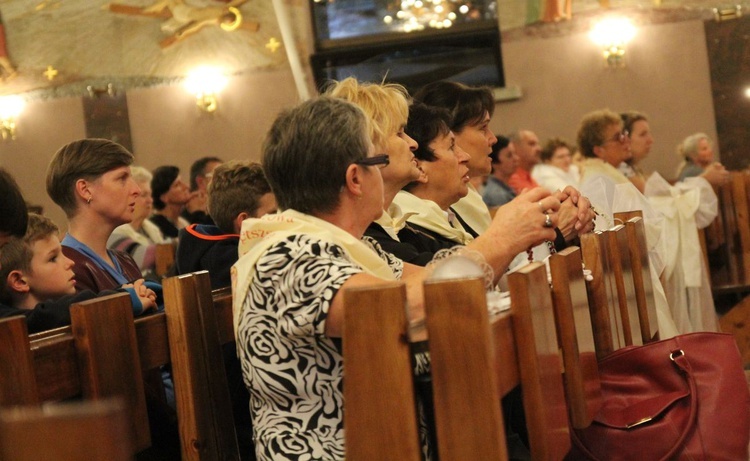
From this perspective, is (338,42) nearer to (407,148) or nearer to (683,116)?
(683,116)

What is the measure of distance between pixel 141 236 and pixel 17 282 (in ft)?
13.7

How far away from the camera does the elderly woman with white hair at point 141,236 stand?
19.8 ft

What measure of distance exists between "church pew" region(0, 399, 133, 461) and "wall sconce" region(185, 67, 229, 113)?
34.9ft

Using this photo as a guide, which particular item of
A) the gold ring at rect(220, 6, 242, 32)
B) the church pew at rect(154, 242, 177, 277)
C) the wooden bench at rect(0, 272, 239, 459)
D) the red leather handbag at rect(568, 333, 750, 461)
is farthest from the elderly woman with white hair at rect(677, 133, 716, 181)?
the wooden bench at rect(0, 272, 239, 459)

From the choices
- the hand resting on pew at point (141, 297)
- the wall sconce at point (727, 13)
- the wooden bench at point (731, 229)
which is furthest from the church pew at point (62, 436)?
the wall sconce at point (727, 13)

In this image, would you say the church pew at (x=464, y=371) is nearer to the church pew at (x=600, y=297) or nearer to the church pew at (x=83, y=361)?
the church pew at (x=83, y=361)

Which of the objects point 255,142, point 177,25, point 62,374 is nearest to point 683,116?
point 255,142

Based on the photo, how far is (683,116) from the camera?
35.6ft

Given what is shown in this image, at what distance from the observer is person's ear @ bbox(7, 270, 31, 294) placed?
2742 mm

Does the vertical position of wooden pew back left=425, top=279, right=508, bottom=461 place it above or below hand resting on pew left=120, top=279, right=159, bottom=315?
below

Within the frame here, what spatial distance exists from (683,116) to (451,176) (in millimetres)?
8148

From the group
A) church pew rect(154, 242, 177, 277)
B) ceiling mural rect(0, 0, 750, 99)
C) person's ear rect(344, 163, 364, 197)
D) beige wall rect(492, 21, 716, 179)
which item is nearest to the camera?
person's ear rect(344, 163, 364, 197)

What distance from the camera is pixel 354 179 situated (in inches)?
82.3

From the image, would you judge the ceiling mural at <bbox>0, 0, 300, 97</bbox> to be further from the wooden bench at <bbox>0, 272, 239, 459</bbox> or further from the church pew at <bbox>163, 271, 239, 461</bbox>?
the church pew at <bbox>163, 271, 239, 461</bbox>
